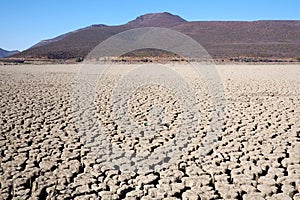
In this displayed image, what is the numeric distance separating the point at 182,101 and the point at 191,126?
238 centimetres

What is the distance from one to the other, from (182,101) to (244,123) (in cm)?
237

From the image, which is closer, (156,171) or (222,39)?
(156,171)

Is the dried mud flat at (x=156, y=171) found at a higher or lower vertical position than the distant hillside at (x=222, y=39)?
lower

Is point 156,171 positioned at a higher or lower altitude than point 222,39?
lower

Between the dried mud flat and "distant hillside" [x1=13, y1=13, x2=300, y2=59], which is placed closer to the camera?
the dried mud flat

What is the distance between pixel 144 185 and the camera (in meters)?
2.69

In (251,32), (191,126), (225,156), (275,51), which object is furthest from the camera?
(251,32)

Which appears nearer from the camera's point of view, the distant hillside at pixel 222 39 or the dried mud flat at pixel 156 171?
the dried mud flat at pixel 156 171

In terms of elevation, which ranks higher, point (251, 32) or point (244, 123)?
point (251, 32)

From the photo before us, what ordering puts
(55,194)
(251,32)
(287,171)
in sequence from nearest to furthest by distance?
(55,194) < (287,171) < (251,32)

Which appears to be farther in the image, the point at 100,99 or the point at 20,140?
the point at 100,99

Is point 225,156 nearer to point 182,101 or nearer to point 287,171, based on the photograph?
point 287,171

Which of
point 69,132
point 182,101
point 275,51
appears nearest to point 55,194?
point 69,132

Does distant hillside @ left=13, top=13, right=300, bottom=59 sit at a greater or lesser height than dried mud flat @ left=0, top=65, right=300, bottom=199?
greater
